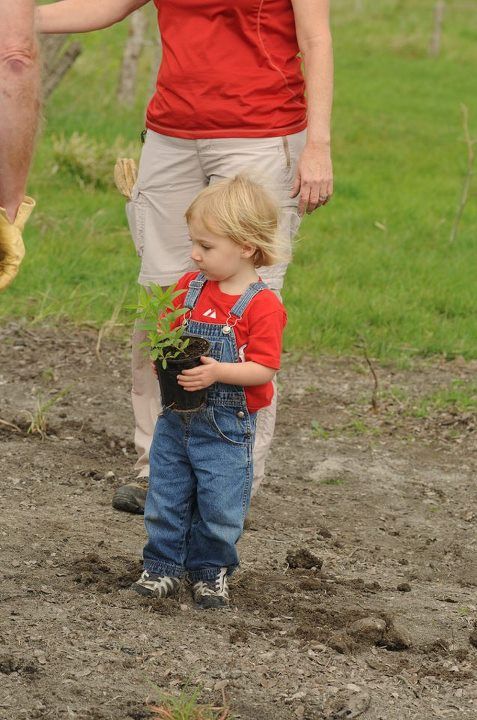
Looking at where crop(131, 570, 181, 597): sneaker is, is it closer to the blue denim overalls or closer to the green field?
the blue denim overalls

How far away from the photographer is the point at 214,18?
3.84 m

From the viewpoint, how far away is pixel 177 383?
3.29 metres

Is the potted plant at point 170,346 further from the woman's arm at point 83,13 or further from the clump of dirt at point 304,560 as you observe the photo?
the woman's arm at point 83,13

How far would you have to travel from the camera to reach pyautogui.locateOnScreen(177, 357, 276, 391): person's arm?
128 inches

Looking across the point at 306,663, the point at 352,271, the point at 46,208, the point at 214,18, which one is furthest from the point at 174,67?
the point at 46,208

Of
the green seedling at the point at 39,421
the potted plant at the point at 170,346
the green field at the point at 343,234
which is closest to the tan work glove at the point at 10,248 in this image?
the potted plant at the point at 170,346

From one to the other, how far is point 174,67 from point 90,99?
10564 millimetres

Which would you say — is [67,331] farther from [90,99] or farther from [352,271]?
[90,99]

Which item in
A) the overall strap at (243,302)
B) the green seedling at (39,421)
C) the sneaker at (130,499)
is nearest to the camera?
the overall strap at (243,302)

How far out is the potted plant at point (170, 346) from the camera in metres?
3.25

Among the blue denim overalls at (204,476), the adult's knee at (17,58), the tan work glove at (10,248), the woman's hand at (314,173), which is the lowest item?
the blue denim overalls at (204,476)

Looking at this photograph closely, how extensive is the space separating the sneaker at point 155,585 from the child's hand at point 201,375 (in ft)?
2.09

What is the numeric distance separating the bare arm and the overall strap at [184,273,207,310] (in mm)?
1331

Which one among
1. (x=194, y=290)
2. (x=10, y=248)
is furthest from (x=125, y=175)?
(x=10, y=248)
